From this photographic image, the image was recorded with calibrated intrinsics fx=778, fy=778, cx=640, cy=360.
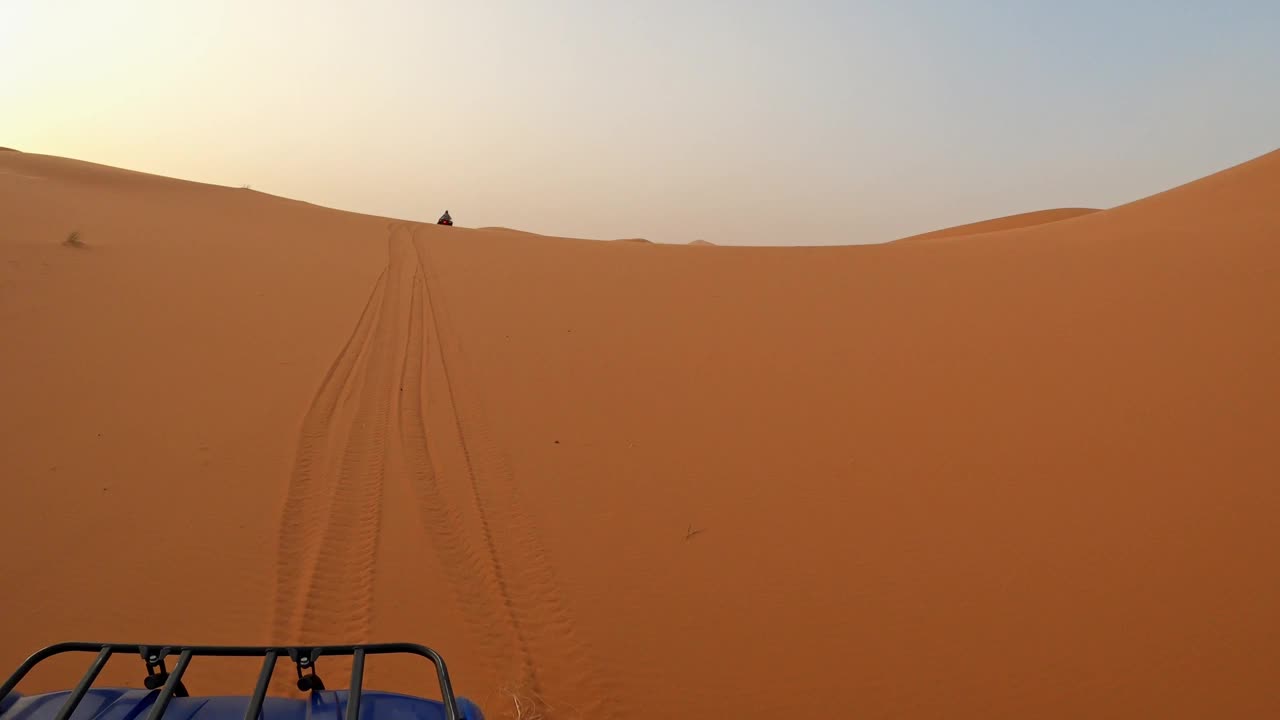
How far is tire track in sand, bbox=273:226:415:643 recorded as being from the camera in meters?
3.80

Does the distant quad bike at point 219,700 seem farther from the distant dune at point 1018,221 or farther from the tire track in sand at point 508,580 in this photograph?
the distant dune at point 1018,221

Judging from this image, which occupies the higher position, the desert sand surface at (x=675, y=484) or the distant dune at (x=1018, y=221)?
the distant dune at (x=1018, y=221)

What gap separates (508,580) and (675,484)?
1630 millimetres

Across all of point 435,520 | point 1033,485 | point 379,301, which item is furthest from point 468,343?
point 1033,485

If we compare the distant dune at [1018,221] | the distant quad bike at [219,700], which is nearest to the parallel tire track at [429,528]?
the distant quad bike at [219,700]

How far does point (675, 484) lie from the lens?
5473 millimetres

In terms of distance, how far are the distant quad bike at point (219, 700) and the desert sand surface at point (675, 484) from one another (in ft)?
4.47

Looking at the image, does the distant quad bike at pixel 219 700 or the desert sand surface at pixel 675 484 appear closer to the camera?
the distant quad bike at pixel 219 700

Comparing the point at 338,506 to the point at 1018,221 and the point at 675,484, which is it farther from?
the point at 1018,221

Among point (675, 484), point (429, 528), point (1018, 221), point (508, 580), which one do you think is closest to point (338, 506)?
point (429, 528)

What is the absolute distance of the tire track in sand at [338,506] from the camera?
3805mm

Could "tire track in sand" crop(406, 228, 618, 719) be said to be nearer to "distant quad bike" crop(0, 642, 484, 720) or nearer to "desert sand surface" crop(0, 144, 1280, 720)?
"desert sand surface" crop(0, 144, 1280, 720)

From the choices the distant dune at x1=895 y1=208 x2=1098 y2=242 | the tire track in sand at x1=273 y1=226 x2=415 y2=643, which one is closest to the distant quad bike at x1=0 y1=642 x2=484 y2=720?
the tire track in sand at x1=273 y1=226 x2=415 y2=643

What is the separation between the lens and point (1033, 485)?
5.23m
